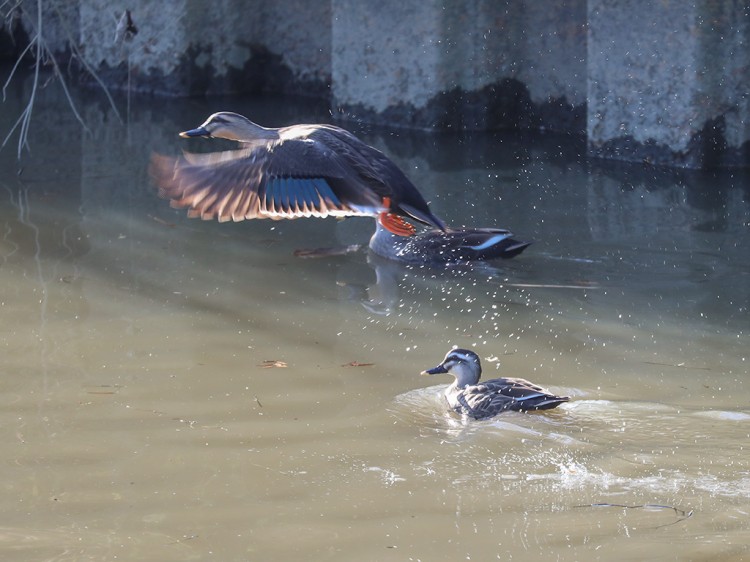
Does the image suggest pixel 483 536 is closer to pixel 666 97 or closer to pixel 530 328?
pixel 530 328

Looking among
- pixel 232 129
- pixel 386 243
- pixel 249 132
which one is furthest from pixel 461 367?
pixel 386 243

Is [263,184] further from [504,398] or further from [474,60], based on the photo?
[474,60]

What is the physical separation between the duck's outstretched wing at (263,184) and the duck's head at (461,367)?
0.73 meters

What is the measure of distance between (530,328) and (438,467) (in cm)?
169

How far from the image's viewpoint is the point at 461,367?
16.5 feet

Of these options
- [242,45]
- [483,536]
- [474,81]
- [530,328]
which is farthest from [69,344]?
[242,45]

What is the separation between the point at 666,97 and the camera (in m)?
9.35

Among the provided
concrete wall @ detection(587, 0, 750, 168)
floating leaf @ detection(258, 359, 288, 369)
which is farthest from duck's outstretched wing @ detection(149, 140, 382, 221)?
concrete wall @ detection(587, 0, 750, 168)

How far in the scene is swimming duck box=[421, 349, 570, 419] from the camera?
4750 millimetres

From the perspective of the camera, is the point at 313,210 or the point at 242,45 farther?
the point at 242,45

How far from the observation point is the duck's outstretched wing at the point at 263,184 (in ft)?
16.6

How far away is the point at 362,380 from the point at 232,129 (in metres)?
1.68

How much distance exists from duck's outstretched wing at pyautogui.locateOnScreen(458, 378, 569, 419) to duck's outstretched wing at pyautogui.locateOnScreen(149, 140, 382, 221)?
3.15ft

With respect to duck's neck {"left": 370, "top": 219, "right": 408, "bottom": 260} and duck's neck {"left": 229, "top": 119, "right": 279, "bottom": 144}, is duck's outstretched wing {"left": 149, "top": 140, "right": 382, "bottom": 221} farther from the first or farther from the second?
duck's neck {"left": 370, "top": 219, "right": 408, "bottom": 260}
